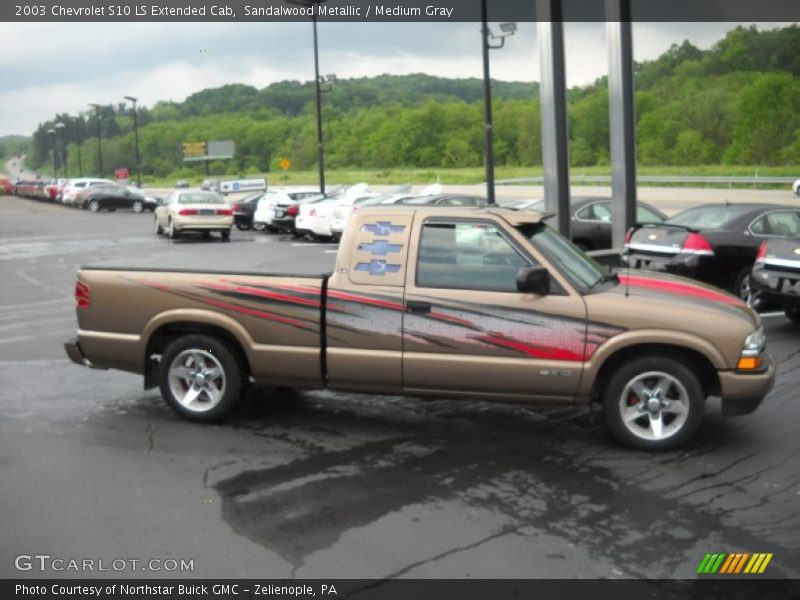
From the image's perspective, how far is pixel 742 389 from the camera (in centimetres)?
647

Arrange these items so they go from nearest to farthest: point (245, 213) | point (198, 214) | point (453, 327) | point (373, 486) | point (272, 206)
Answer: point (373, 486), point (453, 327), point (198, 214), point (272, 206), point (245, 213)

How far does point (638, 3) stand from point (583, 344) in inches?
487

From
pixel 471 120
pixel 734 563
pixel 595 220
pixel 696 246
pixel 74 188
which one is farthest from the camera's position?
pixel 471 120

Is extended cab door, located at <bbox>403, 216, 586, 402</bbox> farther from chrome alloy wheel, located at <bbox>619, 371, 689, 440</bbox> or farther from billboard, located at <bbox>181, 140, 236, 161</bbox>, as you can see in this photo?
billboard, located at <bbox>181, 140, 236, 161</bbox>

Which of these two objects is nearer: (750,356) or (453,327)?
(750,356)

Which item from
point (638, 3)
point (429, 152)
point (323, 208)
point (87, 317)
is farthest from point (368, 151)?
point (87, 317)

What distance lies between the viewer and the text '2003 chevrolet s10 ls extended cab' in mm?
6535

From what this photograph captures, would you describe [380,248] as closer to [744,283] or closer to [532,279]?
[532,279]

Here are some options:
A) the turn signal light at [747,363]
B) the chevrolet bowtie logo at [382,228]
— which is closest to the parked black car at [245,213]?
the chevrolet bowtie logo at [382,228]

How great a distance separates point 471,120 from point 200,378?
301 ft

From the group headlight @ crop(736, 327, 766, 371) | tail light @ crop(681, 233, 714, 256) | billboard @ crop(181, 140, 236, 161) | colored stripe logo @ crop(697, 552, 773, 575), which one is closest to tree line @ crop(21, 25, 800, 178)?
billboard @ crop(181, 140, 236, 161)

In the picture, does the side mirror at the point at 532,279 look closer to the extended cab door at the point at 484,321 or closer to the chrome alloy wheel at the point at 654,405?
the extended cab door at the point at 484,321

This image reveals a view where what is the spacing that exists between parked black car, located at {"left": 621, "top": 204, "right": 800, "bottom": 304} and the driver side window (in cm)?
622

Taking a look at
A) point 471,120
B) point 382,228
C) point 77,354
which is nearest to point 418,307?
point 382,228
